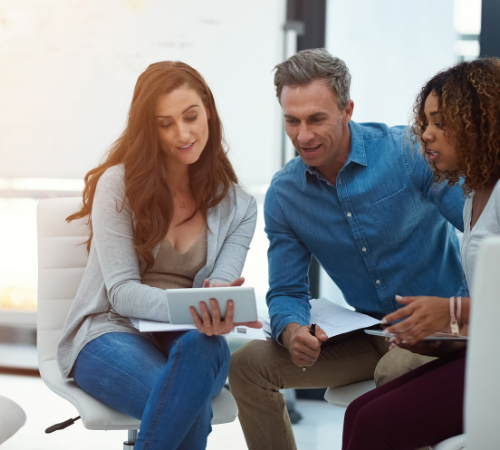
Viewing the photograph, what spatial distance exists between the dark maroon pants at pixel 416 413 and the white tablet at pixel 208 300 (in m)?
0.33

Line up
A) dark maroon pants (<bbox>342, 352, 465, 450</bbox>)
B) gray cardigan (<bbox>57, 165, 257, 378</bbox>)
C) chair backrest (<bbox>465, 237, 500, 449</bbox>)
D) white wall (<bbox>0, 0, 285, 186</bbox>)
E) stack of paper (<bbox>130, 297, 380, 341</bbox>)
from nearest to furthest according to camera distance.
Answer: chair backrest (<bbox>465, 237, 500, 449</bbox>)
dark maroon pants (<bbox>342, 352, 465, 450</bbox>)
stack of paper (<bbox>130, 297, 380, 341</bbox>)
gray cardigan (<bbox>57, 165, 257, 378</bbox>)
white wall (<bbox>0, 0, 285, 186</bbox>)

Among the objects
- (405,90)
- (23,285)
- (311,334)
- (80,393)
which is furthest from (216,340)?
(23,285)

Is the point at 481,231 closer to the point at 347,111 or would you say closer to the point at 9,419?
→ the point at 347,111

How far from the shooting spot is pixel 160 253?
1648 mm

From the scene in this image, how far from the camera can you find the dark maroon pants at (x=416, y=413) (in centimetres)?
118

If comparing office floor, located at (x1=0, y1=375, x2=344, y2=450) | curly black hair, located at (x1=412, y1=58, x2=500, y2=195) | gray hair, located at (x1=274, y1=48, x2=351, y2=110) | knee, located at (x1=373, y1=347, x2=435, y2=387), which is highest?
gray hair, located at (x1=274, y1=48, x2=351, y2=110)

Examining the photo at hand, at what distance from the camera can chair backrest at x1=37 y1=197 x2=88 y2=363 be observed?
1702 millimetres

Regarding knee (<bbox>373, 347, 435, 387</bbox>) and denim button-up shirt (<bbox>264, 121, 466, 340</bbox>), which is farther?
denim button-up shirt (<bbox>264, 121, 466, 340</bbox>)

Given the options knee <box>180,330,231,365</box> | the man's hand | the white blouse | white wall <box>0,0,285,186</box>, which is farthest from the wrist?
white wall <box>0,0,285,186</box>

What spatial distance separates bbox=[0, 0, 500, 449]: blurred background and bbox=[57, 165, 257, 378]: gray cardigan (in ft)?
3.61

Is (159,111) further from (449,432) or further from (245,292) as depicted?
(449,432)

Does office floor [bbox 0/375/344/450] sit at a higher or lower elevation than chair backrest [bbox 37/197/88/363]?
lower

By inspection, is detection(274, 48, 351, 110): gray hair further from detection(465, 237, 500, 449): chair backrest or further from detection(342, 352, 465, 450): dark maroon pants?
detection(465, 237, 500, 449): chair backrest

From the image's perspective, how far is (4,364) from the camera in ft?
10.4
